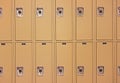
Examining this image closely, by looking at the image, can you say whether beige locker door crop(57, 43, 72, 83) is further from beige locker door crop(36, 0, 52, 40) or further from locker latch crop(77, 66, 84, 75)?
beige locker door crop(36, 0, 52, 40)

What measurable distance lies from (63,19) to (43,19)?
9.8 inches

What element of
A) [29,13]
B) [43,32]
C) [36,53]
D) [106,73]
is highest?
[29,13]

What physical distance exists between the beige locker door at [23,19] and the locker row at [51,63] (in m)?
0.12

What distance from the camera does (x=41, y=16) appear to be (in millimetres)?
3922

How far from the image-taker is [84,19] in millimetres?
3939

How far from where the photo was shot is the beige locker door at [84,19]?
3.93m

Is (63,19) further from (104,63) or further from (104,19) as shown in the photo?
(104,63)

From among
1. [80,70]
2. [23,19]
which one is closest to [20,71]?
[23,19]

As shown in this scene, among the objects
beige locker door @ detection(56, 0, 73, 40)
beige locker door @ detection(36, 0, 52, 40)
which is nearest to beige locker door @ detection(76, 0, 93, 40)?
beige locker door @ detection(56, 0, 73, 40)

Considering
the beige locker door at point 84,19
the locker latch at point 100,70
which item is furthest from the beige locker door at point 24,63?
the locker latch at point 100,70

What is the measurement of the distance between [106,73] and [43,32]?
946mm

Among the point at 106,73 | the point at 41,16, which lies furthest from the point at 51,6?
the point at 106,73

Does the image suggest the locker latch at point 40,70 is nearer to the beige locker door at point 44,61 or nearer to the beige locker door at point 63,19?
the beige locker door at point 44,61

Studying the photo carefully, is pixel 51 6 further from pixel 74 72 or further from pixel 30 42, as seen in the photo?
pixel 74 72
